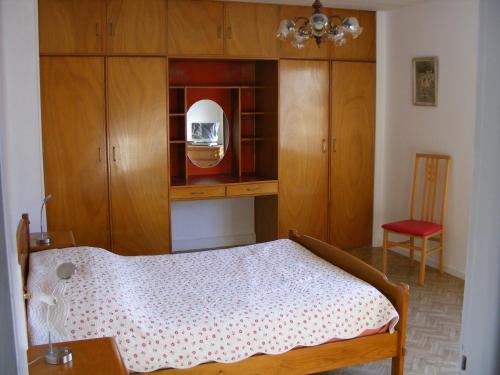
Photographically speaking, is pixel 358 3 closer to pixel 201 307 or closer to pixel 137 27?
pixel 137 27

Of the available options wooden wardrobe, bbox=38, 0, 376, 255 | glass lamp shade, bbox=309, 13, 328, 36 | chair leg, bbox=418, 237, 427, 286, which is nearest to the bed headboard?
wooden wardrobe, bbox=38, 0, 376, 255

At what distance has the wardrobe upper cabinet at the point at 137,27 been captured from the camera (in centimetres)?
512

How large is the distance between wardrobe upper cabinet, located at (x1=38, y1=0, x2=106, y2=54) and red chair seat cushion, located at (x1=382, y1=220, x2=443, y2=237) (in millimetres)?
2928

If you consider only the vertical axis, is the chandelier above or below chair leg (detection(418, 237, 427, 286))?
above

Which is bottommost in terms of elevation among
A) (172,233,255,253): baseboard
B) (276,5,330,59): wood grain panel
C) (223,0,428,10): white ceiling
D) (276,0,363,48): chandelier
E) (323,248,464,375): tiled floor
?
(323,248,464,375): tiled floor

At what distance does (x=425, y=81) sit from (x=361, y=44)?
786 millimetres

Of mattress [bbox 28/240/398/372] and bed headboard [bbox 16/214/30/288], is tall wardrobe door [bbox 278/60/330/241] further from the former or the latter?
bed headboard [bbox 16/214/30/288]

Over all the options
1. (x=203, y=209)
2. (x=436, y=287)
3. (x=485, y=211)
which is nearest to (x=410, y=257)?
(x=436, y=287)

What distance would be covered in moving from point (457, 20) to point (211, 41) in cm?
212

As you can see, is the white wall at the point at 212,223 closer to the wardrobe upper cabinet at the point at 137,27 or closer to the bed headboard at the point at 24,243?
the wardrobe upper cabinet at the point at 137,27

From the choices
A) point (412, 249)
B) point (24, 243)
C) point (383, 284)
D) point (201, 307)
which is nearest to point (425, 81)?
point (412, 249)

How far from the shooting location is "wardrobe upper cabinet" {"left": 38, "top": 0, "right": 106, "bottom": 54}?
4.95 metres

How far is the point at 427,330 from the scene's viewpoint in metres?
4.14

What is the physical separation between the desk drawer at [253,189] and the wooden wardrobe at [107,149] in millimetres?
634
